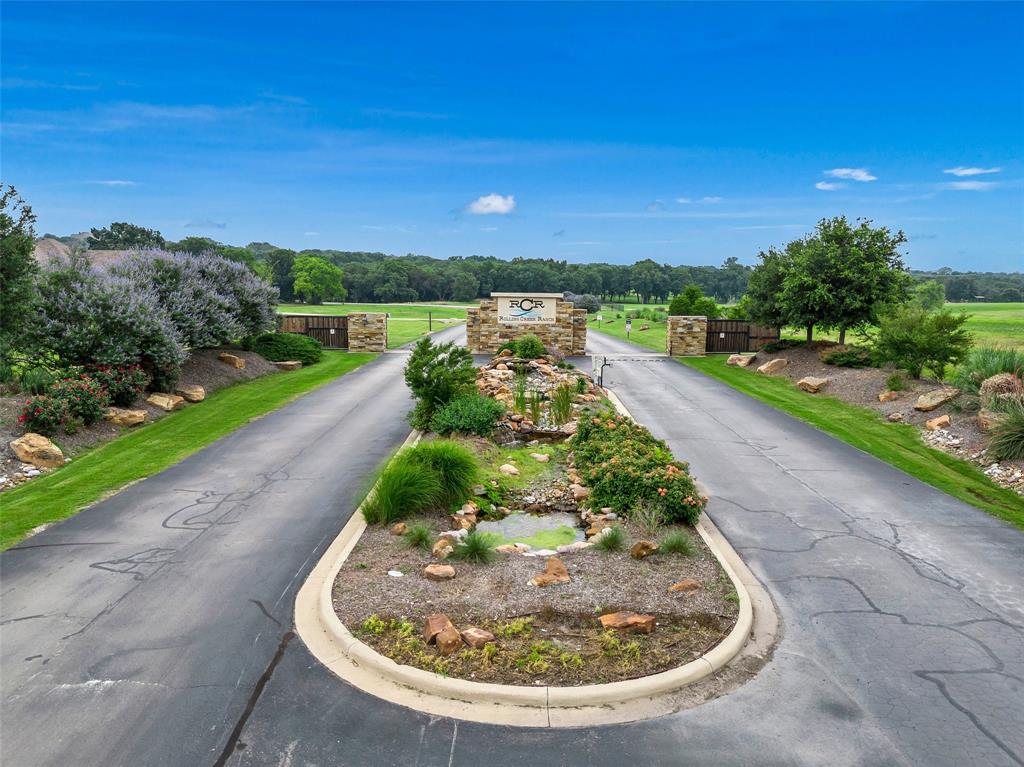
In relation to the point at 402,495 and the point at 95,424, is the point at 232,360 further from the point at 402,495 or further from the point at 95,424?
the point at 402,495

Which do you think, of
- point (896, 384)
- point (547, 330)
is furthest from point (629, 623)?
point (547, 330)

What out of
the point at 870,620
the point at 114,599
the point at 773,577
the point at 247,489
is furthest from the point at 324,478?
the point at 870,620

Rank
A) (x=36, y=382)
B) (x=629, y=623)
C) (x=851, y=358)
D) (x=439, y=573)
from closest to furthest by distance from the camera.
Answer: (x=629, y=623) < (x=439, y=573) < (x=36, y=382) < (x=851, y=358)

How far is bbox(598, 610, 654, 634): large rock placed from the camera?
6.96 metres

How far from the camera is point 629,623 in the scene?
698 centimetres

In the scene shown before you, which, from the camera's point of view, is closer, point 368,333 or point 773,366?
point 773,366

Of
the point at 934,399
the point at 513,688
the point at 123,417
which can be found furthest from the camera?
the point at 934,399

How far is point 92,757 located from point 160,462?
926cm

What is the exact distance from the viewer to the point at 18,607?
7.65m

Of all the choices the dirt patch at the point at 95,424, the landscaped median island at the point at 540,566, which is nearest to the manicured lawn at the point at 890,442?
the landscaped median island at the point at 540,566

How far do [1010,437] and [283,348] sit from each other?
2459cm

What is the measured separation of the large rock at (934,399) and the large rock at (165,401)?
19819 mm

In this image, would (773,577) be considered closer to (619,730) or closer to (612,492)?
(612,492)

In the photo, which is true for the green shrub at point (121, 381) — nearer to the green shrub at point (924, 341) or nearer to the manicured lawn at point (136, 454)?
the manicured lawn at point (136, 454)
